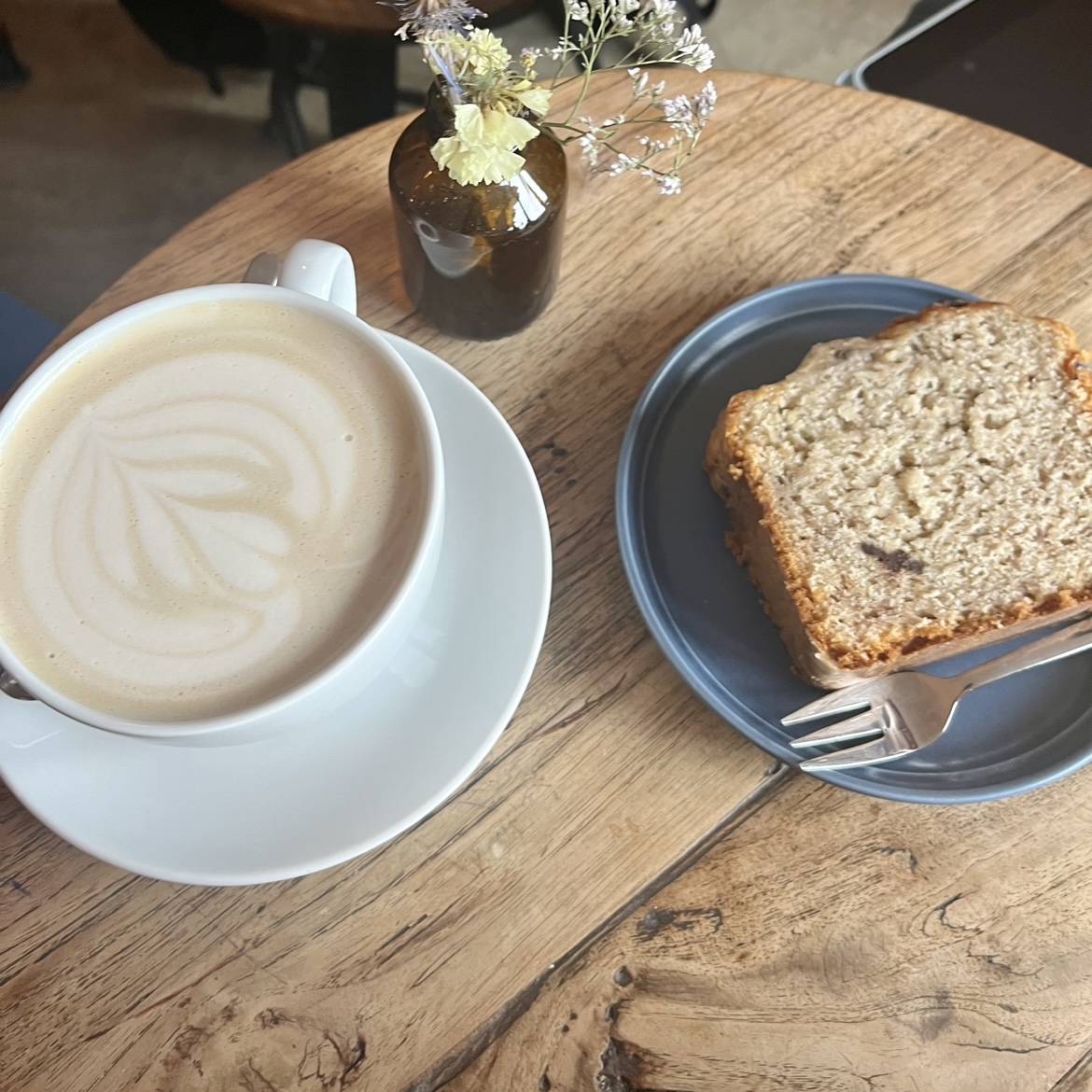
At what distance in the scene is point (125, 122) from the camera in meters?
2.31

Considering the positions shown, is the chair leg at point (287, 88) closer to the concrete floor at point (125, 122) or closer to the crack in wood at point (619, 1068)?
the concrete floor at point (125, 122)

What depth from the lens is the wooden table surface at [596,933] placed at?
0.85 metres

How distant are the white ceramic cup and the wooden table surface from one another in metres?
0.22

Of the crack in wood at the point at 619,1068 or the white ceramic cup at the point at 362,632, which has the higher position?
the white ceramic cup at the point at 362,632

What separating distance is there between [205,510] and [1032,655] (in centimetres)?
76

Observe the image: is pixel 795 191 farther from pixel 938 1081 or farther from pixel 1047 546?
pixel 938 1081

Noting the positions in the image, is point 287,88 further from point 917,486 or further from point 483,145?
point 917,486

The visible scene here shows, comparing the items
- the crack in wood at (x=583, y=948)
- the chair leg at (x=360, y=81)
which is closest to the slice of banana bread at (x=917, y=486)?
the crack in wood at (x=583, y=948)

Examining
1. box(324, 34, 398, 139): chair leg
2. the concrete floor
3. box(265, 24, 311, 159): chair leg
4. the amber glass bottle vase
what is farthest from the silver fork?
→ the concrete floor

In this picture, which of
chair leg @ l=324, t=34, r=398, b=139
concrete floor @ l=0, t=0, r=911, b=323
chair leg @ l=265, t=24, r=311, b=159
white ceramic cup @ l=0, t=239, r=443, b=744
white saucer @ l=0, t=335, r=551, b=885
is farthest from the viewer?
concrete floor @ l=0, t=0, r=911, b=323

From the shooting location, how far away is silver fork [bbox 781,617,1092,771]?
0.88 metres

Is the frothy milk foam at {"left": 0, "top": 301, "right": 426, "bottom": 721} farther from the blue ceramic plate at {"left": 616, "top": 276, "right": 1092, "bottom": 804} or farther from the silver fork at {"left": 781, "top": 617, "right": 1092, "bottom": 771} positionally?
the silver fork at {"left": 781, "top": 617, "right": 1092, "bottom": 771}

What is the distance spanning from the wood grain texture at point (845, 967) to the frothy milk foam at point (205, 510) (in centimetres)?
43

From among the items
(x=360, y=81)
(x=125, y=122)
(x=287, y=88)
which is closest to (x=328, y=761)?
(x=360, y=81)
